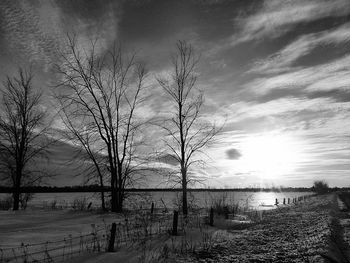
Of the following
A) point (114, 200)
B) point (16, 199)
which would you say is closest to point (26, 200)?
point (16, 199)

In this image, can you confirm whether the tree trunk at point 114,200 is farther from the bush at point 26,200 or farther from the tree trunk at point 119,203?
the bush at point 26,200

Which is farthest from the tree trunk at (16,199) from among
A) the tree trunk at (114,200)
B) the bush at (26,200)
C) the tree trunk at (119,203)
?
the tree trunk at (119,203)

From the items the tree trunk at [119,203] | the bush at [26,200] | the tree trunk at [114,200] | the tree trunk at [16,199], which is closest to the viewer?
the tree trunk at [114,200]

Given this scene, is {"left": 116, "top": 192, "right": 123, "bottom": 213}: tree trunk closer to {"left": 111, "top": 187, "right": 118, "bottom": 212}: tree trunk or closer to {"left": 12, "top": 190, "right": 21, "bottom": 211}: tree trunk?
{"left": 111, "top": 187, "right": 118, "bottom": 212}: tree trunk

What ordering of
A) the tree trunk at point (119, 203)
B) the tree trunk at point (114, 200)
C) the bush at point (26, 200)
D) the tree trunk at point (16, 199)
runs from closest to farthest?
the tree trunk at point (114, 200) → the tree trunk at point (119, 203) → the tree trunk at point (16, 199) → the bush at point (26, 200)

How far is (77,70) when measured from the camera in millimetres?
24312

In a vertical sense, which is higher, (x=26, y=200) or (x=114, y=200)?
(x=114, y=200)

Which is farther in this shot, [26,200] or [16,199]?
[26,200]

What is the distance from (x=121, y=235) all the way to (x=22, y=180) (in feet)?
68.6

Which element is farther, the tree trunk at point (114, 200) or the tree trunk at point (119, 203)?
the tree trunk at point (119, 203)

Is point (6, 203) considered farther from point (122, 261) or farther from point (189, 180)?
point (122, 261)

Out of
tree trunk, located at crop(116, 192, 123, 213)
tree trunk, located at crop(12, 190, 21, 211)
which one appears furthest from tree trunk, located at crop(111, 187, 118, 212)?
tree trunk, located at crop(12, 190, 21, 211)

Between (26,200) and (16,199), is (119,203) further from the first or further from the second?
(26,200)

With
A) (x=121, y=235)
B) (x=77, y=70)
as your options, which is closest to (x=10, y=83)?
(x=77, y=70)
